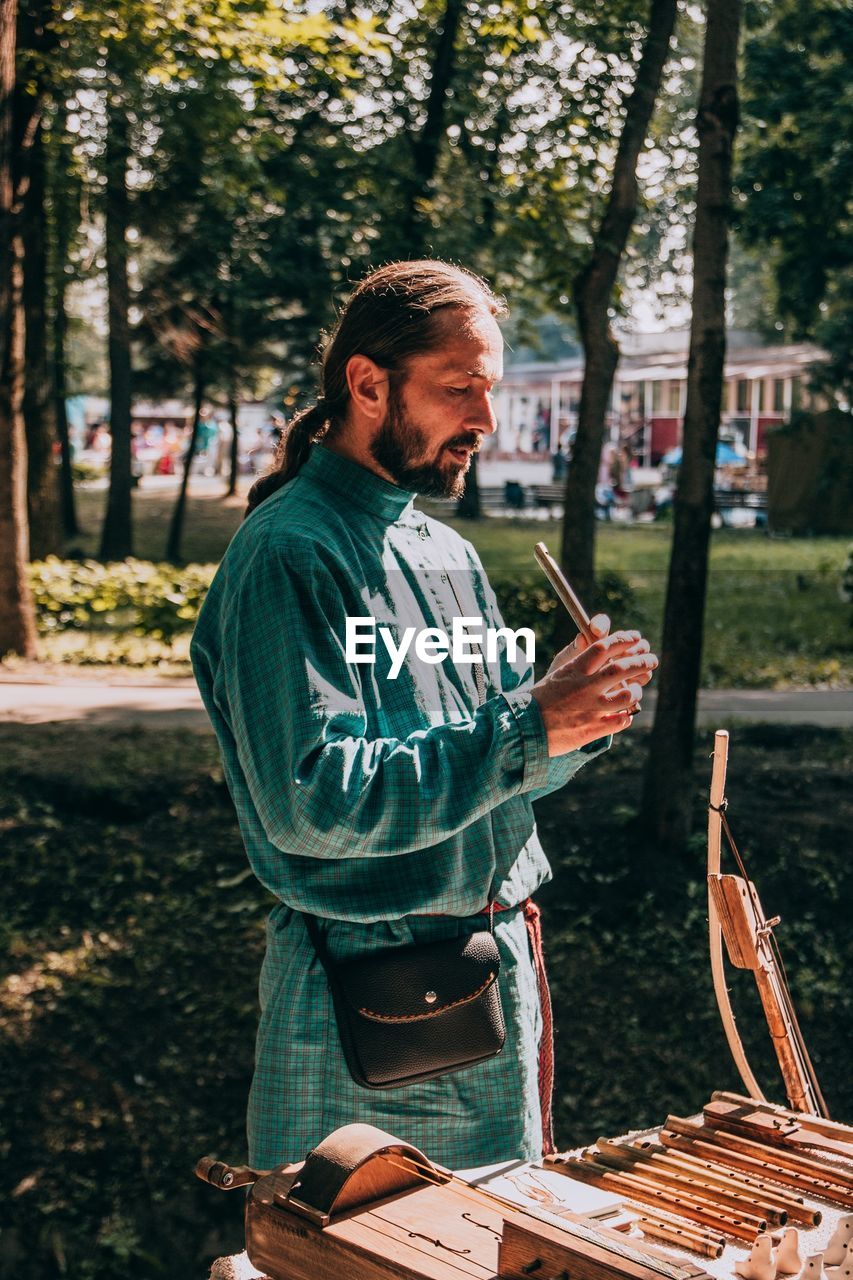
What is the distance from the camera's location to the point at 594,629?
2.04 meters

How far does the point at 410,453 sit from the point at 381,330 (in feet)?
0.61

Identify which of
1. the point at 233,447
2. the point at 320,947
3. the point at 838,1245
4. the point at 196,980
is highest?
the point at 233,447

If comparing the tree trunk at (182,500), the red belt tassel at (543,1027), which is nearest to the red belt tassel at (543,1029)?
the red belt tassel at (543,1027)

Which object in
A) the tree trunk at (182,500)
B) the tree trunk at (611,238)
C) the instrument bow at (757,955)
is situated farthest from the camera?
the tree trunk at (182,500)

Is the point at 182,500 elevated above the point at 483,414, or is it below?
below

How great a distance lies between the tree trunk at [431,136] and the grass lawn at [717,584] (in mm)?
3538

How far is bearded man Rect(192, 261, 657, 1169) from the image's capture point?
1.98 m

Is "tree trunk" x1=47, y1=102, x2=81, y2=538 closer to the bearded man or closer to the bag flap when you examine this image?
the bearded man

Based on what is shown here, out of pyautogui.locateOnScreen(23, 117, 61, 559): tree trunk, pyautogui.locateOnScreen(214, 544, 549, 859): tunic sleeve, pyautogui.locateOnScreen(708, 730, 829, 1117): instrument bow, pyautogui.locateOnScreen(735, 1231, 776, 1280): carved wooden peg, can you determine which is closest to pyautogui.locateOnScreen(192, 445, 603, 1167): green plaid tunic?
pyautogui.locateOnScreen(214, 544, 549, 859): tunic sleeve

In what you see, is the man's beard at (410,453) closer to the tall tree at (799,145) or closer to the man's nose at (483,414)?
the man's nose at (483,414)

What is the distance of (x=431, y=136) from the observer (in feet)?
54.3

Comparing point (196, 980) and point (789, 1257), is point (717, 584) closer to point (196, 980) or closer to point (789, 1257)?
point (196, 980)

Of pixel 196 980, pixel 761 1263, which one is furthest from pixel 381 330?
pixel 196 980

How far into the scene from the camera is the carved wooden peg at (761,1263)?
5.37 feet
